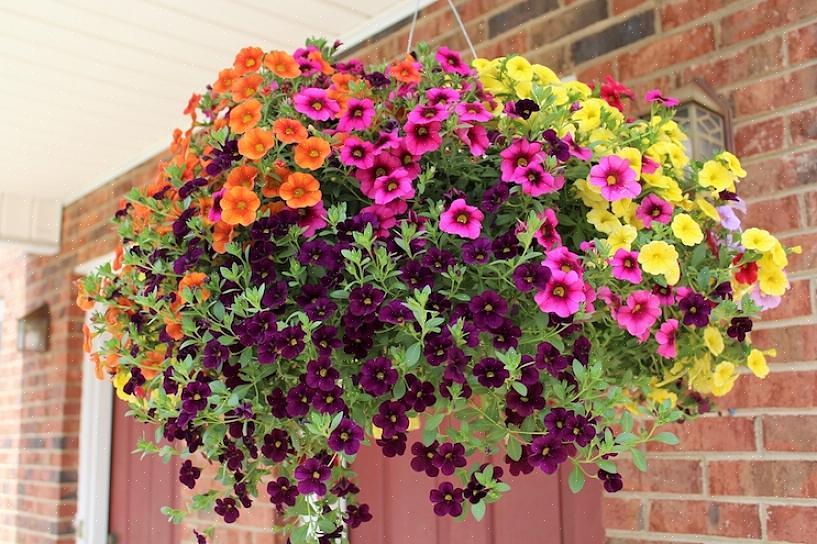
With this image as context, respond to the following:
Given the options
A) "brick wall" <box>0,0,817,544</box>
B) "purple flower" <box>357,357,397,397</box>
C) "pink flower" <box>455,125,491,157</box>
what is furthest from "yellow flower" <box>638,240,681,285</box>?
"brick wall" <box>0,0,817,544</box>

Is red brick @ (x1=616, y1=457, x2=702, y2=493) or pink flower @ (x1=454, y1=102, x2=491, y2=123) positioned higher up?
pink flower @ (x1=454, y1=102, x2=491, y2=123)

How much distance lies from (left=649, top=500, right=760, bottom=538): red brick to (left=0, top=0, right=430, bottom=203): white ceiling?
5.06 ft

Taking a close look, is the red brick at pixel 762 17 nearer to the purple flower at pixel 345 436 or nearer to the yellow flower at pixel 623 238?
the yellow flower at pixel 623 238

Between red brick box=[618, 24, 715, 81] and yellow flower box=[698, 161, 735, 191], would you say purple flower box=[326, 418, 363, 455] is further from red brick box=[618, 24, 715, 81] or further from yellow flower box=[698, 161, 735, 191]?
red brick box=[618, 24, 715, 81]

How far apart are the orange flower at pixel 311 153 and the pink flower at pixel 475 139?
155mm

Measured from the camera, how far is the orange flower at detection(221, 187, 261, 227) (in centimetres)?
91

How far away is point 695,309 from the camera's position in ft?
3.13

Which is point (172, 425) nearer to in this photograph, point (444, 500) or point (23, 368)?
point (444, 500)

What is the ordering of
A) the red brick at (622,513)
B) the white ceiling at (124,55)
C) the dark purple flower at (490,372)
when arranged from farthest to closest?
1. the white ceiling at (124,55)
2. the red brick at (622,513)
3. the dark purple flower at (490,372)

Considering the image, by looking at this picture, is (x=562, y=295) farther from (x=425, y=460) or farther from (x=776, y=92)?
(x=776, y=92)

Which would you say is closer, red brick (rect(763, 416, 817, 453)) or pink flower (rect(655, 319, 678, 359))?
pink flower (rect(655, 319, 678, 359))

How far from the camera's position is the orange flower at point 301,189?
0.92 meters

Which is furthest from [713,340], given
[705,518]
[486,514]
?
[486,514]

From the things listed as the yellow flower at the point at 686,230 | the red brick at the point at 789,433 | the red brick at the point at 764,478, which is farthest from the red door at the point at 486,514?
the yellow flower at the point at 686,230
